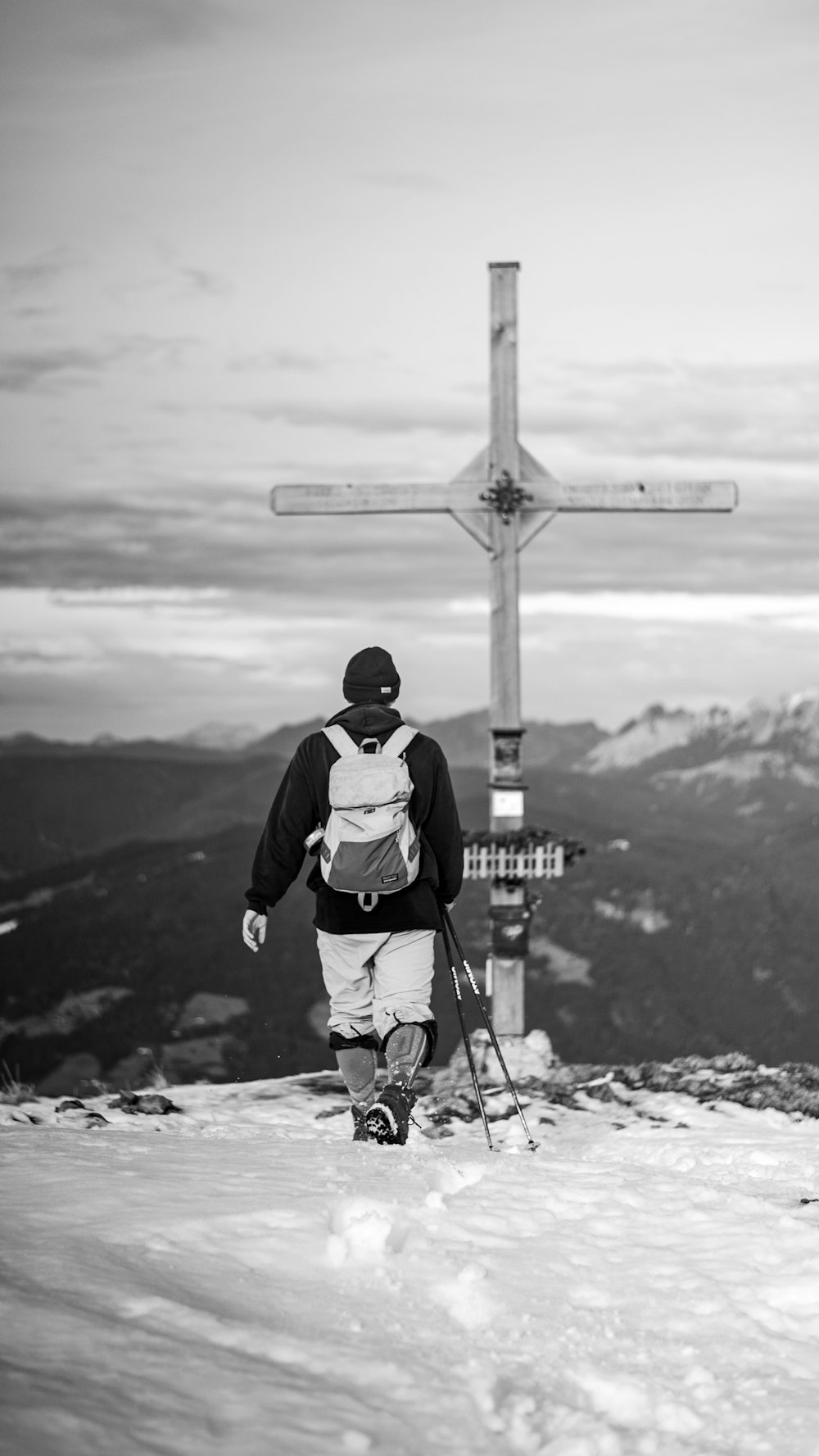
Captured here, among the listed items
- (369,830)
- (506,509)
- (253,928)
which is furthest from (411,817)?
(506,509)

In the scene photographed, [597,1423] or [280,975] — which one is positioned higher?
[597,1423]

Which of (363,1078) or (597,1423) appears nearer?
(597,1423)

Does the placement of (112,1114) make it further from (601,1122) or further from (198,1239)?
(198,1239)

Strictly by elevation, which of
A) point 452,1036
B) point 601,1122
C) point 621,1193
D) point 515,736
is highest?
point 515,736

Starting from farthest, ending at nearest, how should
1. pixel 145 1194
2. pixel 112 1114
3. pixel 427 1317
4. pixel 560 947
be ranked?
pixel 560 947
pixel 112 1114
pixel 145 1194
pixel 427 1317

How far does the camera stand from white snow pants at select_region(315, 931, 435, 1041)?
23.8 ft

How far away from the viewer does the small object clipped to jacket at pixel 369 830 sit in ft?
23.0

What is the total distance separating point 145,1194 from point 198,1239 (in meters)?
0.59

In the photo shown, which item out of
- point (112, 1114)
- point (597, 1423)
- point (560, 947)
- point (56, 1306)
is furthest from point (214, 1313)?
point (560, 947)

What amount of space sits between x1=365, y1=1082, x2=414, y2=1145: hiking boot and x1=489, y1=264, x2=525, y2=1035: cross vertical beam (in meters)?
6.54

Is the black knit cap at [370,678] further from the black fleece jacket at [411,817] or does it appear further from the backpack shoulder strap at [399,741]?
the backpack shoulder strap at [399,741]

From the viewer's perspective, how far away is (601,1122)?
9859 mm

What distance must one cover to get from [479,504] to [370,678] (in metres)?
6.34

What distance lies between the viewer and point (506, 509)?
13.3 meters
